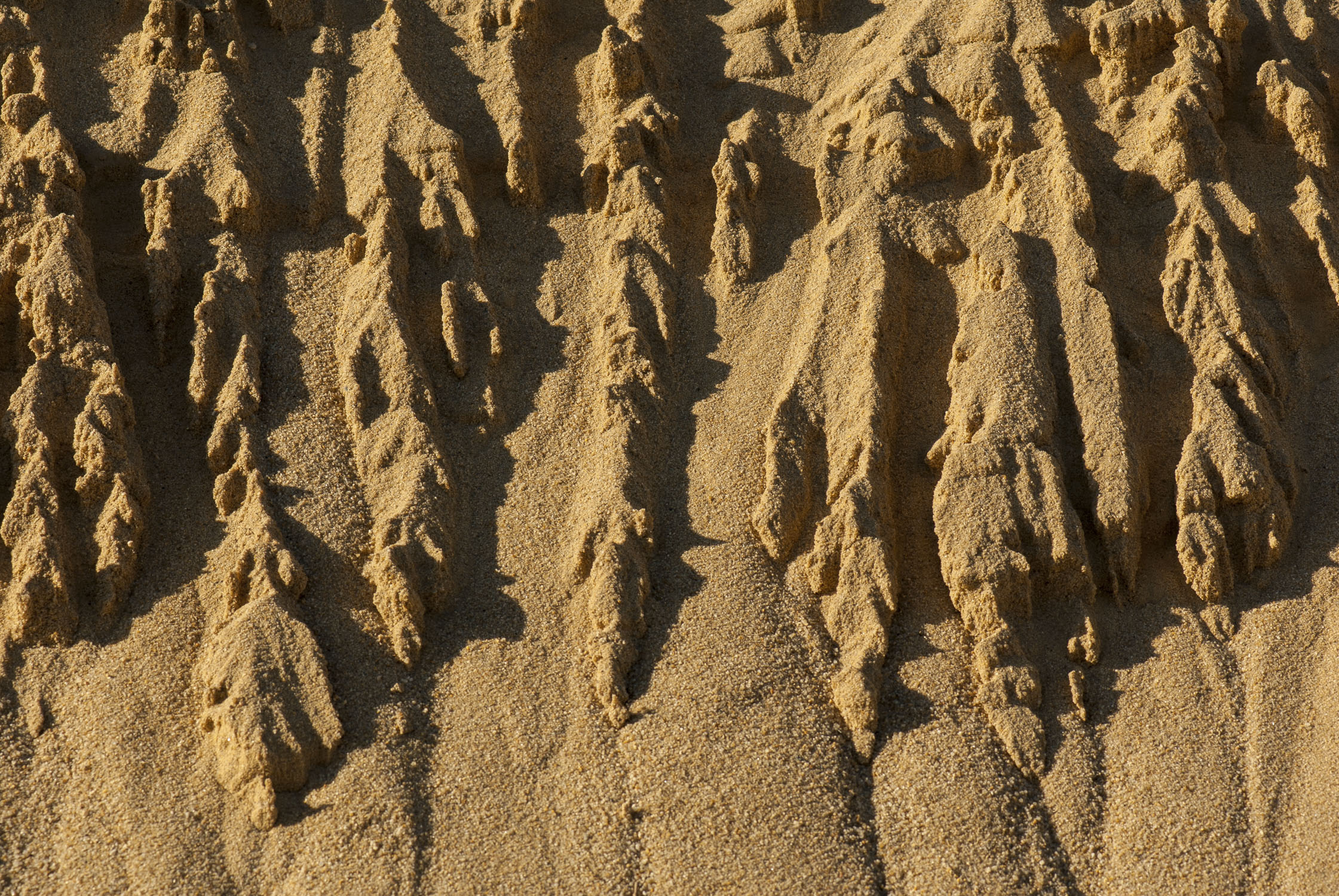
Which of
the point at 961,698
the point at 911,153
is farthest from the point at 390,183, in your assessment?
the point at 961,698

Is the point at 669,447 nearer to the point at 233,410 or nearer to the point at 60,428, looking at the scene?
the point at 233,410

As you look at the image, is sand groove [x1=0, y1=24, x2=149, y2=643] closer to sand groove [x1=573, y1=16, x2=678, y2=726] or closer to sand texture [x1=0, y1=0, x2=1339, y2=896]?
sand texture [x1=0, y1=0, x2=1339, y2=896]

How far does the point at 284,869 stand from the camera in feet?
A: 33.7

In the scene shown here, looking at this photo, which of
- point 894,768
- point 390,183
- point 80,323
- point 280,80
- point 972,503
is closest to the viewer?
point 894,768

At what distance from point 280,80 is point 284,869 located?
9810mm

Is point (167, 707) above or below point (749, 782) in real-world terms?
above

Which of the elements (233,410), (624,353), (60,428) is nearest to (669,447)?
(624,353)

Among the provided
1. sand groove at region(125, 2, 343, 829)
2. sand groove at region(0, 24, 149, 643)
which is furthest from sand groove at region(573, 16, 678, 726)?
sand groove at region(0, 24, 149, 643)

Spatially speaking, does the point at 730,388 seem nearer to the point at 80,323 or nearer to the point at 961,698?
the point at 961,698

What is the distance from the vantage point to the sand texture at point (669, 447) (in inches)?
419

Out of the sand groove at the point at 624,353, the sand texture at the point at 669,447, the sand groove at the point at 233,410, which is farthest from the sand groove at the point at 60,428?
the sand groove at the point at 624,353

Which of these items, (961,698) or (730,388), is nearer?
(961,698)

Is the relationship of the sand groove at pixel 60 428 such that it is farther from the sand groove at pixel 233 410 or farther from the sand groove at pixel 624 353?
the sand groove at pixel 624 353

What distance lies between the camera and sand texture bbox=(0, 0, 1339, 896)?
10648mm
